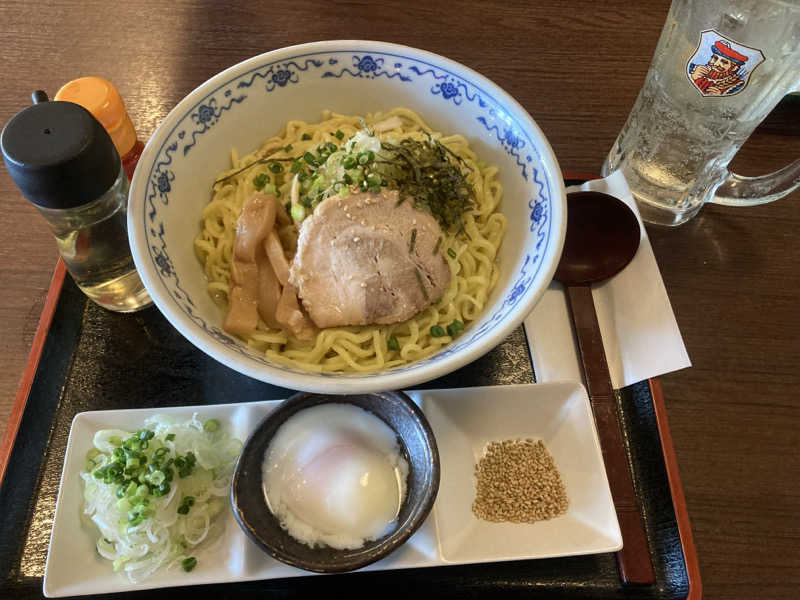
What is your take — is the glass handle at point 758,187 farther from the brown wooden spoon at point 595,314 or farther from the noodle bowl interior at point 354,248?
the noodle bowl interior at point 354,248

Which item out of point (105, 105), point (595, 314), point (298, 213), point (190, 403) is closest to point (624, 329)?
point (595, 314)

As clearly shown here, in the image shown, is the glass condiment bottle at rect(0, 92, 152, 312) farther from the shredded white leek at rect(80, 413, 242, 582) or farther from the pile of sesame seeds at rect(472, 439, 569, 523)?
the pile of sesame seeds at rect(472, 439, 569, 523)

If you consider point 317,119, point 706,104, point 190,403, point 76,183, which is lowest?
point 190,403

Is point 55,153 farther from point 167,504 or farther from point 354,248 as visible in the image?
point 167,504

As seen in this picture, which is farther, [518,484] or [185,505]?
[518,484]

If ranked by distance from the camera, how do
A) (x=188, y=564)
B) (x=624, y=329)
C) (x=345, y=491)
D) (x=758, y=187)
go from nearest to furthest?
1. (x=188, y=564)
2. (x=345, y=491)
3. (x=624, y=329)
4. (x=758, y=187)

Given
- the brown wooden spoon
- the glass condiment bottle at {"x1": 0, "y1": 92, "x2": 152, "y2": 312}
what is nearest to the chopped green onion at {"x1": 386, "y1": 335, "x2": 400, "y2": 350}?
the brown wooden spoon

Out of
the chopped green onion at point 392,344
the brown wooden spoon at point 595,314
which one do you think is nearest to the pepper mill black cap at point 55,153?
the chopped green onion at point 392,344

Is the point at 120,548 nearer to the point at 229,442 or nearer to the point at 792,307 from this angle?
the point at 229,442
